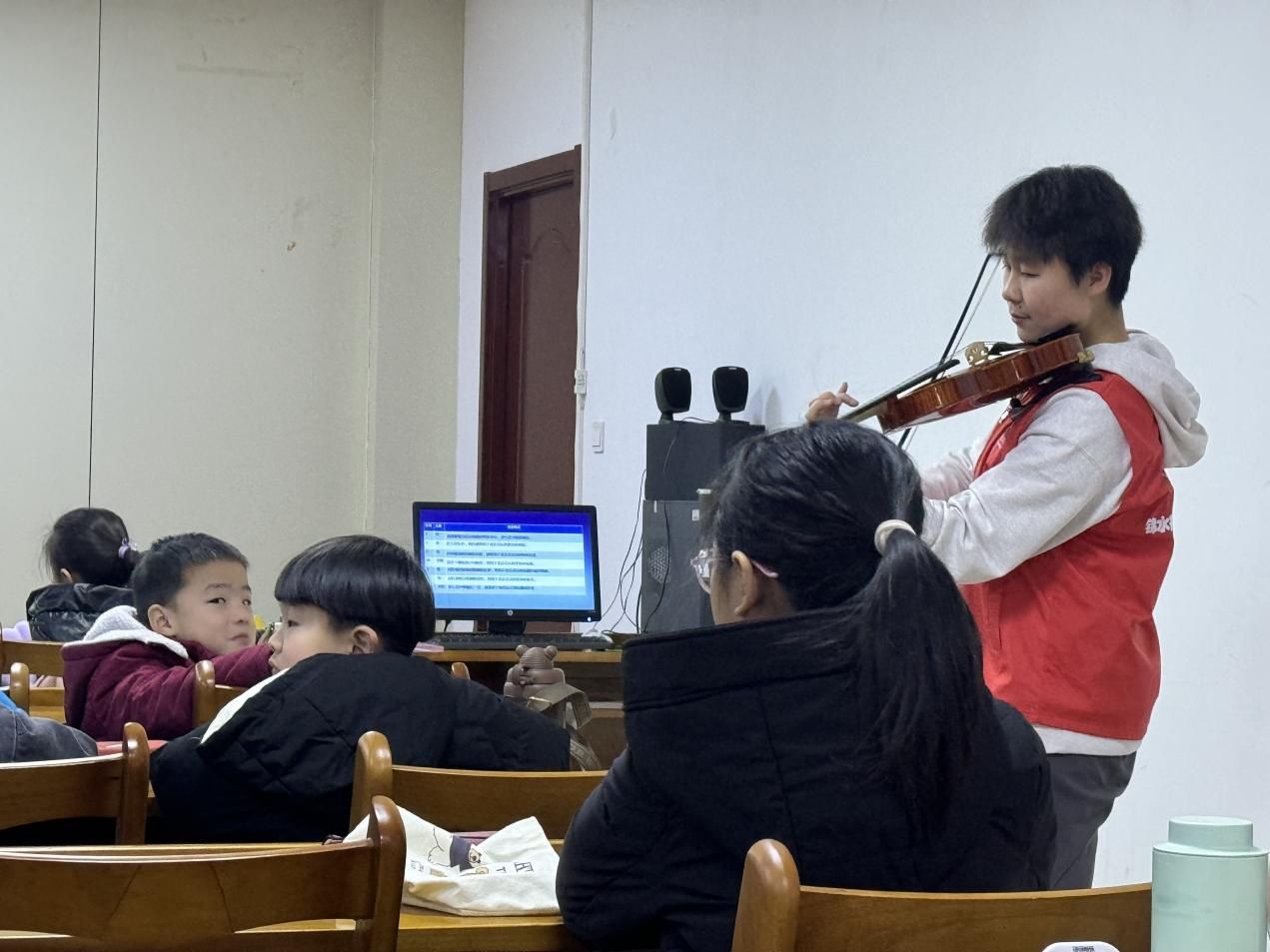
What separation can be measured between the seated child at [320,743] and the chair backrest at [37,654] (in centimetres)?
174

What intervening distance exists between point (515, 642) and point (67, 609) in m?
1.10

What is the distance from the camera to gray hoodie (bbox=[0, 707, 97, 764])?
6.04 feet

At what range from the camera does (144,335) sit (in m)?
6.64

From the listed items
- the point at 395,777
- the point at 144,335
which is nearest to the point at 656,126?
the point at 144,335

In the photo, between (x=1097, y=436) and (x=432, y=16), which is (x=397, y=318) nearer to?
(x=432, y=16)

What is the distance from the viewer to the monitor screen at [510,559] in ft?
14.7

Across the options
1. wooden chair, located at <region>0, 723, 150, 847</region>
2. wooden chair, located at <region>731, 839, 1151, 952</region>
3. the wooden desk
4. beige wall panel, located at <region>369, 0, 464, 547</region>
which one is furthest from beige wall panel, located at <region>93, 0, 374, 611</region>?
wooden chair, located at <region>731, 839, 1151, 952</region>

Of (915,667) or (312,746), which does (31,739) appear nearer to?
(312,746)

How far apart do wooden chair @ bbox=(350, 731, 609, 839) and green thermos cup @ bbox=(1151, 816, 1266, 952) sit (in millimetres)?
688

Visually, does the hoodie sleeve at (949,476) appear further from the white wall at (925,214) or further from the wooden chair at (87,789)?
the wooden chair at (87,789)

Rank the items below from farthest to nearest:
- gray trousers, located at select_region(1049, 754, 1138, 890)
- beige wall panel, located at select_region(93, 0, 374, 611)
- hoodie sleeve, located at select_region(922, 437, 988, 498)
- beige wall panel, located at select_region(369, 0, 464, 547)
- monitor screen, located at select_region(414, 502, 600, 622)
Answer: beige wall panel, located at select_region(369, 0, 464, 547)
beige wall panel, located at select_region(93, 0, 374, 611)
monitor screen, located at select_region(414, 502, 600, 622)
hoodie sleeve, located at select_region(922, 437, 988, 498)
gray trousers, located at select_region(1049, 754, 1138, 890)

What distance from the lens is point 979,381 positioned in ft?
7.19

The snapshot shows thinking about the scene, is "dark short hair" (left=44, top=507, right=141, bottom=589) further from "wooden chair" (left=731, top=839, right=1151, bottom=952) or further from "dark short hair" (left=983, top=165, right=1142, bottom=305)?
"wooden chair" (left=731, top=839, right=1151, bottom=952)

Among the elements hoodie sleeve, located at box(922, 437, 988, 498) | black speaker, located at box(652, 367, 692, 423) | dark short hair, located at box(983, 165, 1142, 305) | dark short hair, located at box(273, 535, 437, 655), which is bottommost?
dark short hair, located at box(273, 535, 437, 655)
